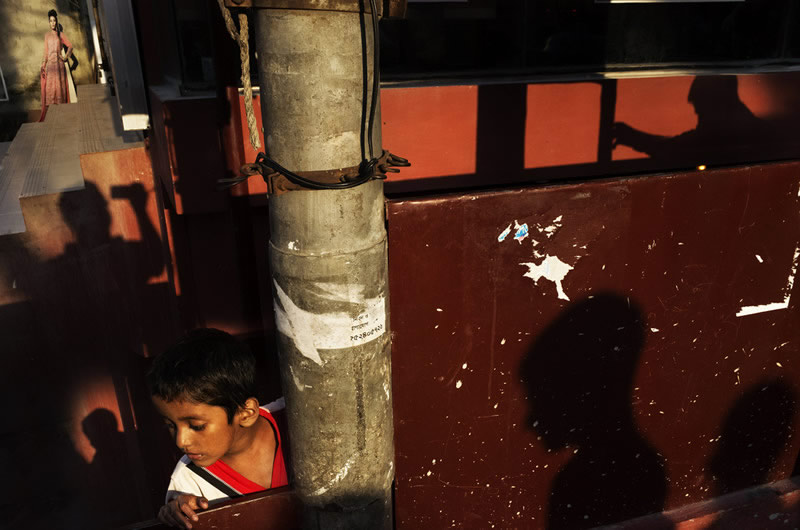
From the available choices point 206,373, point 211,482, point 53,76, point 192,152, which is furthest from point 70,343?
point 53,76

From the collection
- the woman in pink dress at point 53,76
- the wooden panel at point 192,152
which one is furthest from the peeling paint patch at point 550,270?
the woman in pink dress at point 53,76

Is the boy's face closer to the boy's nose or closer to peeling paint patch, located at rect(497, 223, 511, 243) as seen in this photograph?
the boy's nose

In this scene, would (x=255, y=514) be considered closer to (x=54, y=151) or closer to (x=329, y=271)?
(x=329, y=271)

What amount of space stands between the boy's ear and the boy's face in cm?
5

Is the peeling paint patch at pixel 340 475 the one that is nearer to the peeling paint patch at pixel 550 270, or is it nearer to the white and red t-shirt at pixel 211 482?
the white and red t-shirt at pixel 211 482

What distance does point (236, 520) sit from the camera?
2193 mm

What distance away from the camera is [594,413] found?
2916 millimetres

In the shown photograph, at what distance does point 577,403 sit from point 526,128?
1.95 meters

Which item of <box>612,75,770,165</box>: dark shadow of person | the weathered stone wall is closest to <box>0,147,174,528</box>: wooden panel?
<box>612,75,770,165</box>: dark shadow of person

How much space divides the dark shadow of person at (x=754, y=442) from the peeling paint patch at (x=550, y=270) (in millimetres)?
1368

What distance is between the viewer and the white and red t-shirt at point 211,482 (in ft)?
7.62

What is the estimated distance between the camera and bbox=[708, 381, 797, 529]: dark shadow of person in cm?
321

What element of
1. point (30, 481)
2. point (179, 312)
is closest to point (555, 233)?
point (179, 312)

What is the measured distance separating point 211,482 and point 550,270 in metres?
1.59
